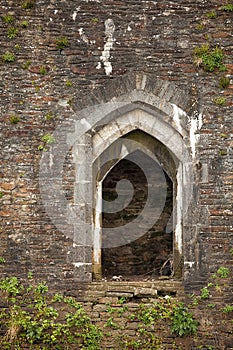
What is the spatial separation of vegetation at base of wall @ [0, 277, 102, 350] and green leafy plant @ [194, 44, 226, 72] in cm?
365

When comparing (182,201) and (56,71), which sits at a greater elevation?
(56,71)

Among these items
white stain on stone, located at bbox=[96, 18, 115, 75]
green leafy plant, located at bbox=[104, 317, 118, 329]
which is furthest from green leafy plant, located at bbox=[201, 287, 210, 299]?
white stain on stone, located at bbox=[96, 18, 115, 75]

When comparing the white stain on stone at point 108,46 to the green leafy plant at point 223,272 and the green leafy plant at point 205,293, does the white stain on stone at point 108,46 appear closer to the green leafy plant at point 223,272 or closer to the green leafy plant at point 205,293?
the green leafy plant at point 223,272

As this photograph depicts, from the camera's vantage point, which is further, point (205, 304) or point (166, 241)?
point (166, 241)

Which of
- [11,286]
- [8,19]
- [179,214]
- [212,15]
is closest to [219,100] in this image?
[212,15]

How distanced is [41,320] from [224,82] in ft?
13.3

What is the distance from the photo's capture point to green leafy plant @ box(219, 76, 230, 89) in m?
9.38

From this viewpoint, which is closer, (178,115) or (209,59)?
(209,59)

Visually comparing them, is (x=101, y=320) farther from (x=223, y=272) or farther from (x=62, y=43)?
(x=62, y=43)

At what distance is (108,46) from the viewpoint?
31.2 feet

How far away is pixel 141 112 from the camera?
31.8ft

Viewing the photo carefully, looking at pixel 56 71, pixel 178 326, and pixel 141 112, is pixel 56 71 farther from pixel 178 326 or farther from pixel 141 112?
pixel 178 326

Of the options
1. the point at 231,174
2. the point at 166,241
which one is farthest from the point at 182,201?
the point at 166,241

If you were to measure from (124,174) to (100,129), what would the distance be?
2.76 metres
